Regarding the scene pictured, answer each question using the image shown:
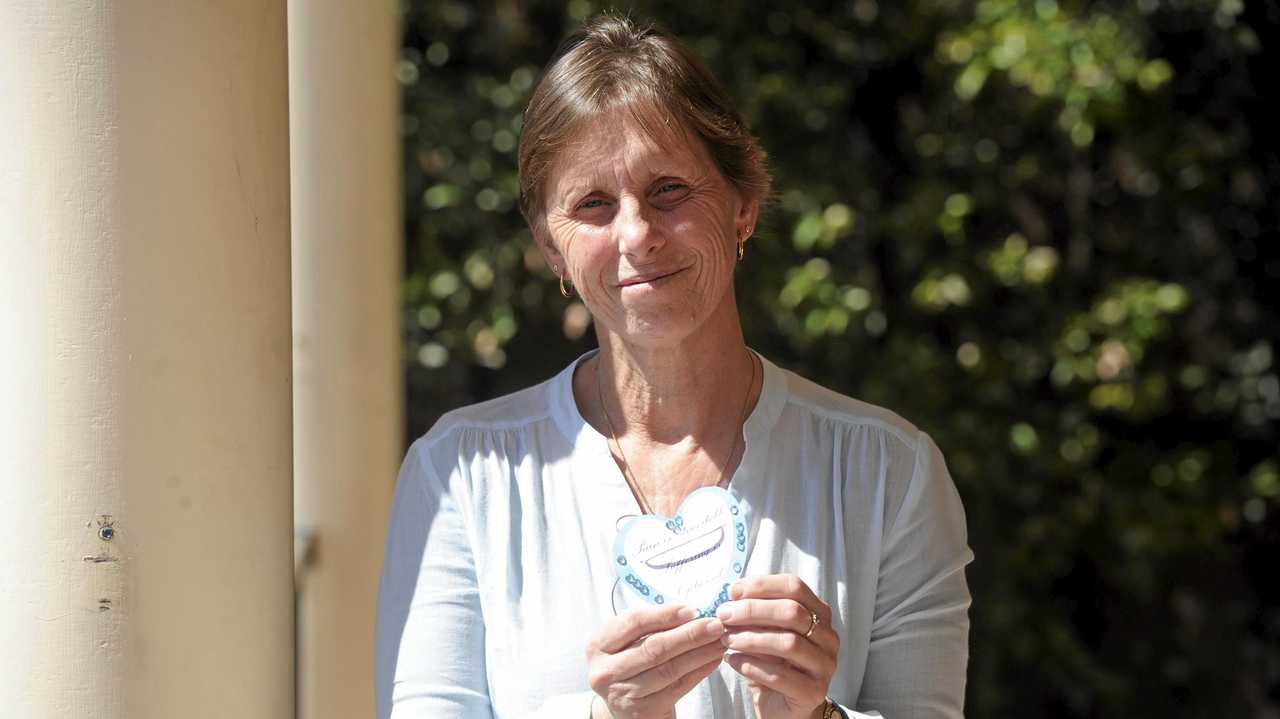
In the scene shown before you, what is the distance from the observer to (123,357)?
70.4 inches

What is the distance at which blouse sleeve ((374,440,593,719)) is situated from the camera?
195 centimetres

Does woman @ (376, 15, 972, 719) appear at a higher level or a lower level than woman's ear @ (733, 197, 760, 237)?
lower

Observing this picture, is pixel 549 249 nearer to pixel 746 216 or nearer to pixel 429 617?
pixel 746 216

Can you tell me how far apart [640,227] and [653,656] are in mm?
611

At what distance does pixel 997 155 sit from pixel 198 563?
390 cm

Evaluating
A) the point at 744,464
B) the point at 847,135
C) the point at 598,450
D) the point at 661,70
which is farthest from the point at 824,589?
the point at 847,135

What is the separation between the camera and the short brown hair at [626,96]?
1.97 m

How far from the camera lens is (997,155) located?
16.6ft

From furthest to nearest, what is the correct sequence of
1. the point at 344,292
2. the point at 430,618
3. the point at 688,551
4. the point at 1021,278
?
the point at 1021,278 → the point at 344,292 → the point at 430,618 → the point at 688,551

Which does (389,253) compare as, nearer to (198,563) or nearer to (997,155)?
(198,563)

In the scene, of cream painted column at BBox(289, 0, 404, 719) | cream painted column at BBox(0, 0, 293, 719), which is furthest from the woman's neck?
cream painted column at BBox(289, 0, 404, 719)

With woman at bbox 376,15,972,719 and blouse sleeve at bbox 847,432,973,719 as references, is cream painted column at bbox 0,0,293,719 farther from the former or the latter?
blouse sleeve at bbox 847,432,973,719

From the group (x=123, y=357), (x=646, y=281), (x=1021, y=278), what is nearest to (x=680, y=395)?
(x=646, y=281)

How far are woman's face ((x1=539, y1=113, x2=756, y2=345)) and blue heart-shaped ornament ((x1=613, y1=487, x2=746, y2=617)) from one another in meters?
0.28
